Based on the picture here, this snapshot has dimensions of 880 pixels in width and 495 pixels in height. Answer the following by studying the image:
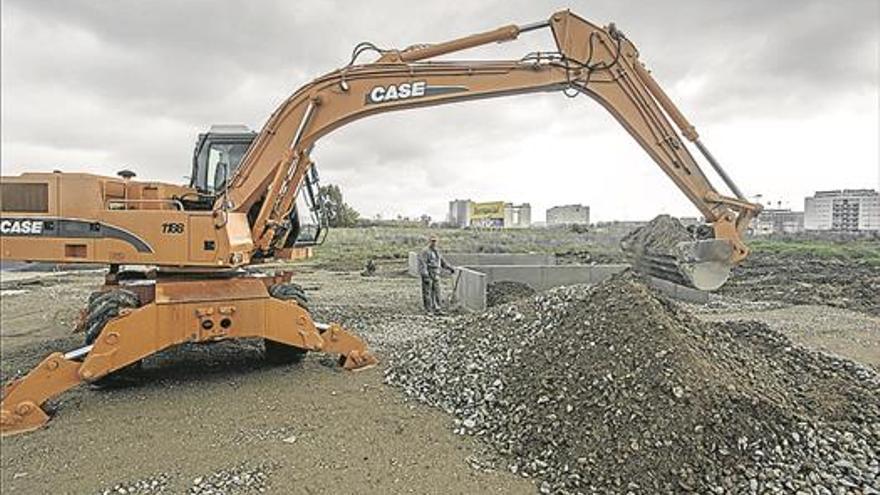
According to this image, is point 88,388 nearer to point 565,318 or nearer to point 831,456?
point 565,318

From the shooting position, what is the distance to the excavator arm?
6.91 metres

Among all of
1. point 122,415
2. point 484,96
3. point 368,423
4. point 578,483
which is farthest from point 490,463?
point 484,96

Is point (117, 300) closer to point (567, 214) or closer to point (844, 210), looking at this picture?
point (844, 210)

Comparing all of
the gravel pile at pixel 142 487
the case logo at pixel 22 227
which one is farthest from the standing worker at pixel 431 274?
the gravel pile at pixel 142 487

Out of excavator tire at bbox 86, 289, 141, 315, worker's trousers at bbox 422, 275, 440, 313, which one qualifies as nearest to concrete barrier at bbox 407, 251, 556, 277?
worker's trousers at bbox 422, 275, 440, 313

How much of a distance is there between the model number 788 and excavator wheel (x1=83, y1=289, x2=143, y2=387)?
947 millimetres

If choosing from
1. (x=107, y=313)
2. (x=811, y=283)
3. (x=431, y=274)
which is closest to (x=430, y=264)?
(x=431, y=274)

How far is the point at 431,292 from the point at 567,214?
82.8m

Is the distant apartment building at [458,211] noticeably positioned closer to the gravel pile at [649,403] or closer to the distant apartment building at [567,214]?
the distant apartment building at [567,214]

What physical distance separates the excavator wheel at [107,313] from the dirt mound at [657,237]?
7.15 metres

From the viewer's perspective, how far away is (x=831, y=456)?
4.46m

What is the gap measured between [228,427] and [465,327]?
11.3 ft

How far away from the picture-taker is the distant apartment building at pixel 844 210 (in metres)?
59.0

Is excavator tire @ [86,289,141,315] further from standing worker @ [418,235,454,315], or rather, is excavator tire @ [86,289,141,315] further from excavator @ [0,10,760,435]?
standing worker @ [418,235,454,315]
